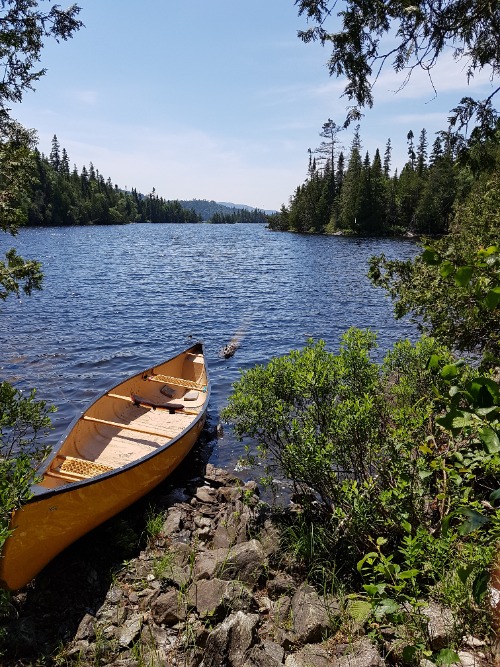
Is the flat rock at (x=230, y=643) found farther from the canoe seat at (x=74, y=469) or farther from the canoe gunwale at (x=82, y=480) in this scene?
the canoe seat at (x=74, y=469)

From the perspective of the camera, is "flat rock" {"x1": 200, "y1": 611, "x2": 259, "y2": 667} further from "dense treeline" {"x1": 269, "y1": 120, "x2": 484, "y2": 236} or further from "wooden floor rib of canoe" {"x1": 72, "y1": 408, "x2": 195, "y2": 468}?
"dense treeline" {"x1": 269, "y1": 120, "x2": 484, "y2": 236}

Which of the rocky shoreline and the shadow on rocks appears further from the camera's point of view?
the shadow on rocks

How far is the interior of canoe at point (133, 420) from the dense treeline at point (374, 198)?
66.1m

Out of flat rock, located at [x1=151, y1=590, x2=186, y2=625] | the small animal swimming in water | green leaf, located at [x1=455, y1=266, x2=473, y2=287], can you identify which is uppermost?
green leaf, located at [x1=455, y1=266, x2=473, y2=287]

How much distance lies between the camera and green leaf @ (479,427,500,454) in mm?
1687

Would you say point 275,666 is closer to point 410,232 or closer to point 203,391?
point 203,391

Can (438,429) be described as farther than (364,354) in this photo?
No

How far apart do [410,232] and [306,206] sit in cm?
2397

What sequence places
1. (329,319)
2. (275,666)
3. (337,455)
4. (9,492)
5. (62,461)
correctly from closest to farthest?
(275,666), (9,492), (337,455), (62,461), (329,319)

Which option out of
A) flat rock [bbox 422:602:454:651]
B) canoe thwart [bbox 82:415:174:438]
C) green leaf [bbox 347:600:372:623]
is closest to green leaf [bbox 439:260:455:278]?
flat rock [bbox 422:602:454:651]

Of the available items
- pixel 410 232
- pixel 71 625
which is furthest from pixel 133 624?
pixel 410 232

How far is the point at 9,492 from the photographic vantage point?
541 cm

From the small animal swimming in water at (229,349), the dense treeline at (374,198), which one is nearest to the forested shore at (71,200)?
the dense treeline at (374,198)

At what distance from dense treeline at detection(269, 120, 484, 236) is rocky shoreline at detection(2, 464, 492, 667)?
235 ft
